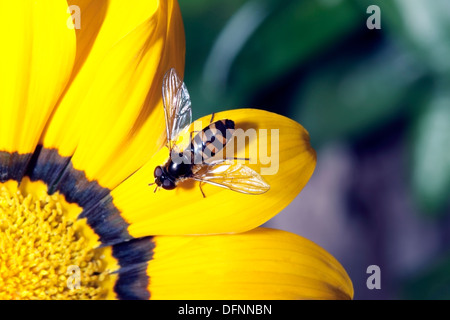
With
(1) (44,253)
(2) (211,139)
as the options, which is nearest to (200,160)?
(2) (211,139)

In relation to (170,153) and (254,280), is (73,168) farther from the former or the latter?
(254,280)

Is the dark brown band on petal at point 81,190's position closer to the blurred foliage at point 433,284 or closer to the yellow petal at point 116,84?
the yellow petal at point 116,84

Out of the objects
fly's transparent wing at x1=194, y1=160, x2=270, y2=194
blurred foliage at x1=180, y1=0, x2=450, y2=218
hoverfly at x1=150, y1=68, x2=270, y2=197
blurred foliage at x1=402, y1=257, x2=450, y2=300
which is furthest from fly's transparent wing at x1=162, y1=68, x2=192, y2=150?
blurred foliage at x1=402, y1=257, x2=450, y2=300

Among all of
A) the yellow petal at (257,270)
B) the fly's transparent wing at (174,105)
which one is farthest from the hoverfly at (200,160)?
the yellow petal at (257,270)

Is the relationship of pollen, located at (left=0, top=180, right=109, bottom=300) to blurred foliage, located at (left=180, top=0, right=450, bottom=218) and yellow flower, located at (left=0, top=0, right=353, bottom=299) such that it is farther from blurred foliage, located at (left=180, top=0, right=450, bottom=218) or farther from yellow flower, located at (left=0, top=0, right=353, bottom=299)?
blurred foliage, located at (left=180, top=0, right=450, bottom=218)

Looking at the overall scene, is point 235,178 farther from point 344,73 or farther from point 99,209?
point 344,73

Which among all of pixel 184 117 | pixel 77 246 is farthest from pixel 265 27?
pixel 77 246
